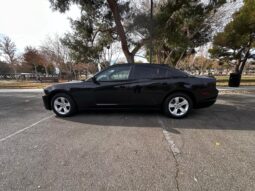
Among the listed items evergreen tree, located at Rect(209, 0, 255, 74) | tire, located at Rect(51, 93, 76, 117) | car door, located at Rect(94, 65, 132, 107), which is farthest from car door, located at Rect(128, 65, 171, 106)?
evergreen tree, located at Rect(209, 0, 255, 74)

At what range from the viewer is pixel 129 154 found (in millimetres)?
2883

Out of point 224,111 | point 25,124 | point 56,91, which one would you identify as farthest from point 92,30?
point 224,111

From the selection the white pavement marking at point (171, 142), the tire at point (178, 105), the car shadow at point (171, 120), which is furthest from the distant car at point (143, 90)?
the white pavement marking at point (171, 142)

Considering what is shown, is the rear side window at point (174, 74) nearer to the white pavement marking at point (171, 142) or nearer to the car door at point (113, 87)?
the car door at point (113, 87)

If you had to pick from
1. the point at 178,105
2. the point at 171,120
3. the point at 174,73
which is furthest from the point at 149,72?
the point at 171,120

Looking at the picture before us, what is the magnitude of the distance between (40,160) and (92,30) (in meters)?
11.3

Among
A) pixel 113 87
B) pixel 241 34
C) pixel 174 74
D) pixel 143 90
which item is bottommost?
pixel 143 90

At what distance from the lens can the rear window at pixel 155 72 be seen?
4.87 metres

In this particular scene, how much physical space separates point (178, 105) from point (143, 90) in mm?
1090

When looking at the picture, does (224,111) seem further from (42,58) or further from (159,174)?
(42,58)

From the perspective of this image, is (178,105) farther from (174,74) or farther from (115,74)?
(115,74)

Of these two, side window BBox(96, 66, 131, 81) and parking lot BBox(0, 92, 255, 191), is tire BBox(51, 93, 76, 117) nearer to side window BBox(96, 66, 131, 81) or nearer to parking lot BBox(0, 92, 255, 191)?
parking lot BBox(0, 92, 255, 191)

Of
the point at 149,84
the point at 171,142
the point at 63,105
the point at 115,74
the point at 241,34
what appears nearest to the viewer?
the point at 171,142

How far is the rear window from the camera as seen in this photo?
4.87 metres
